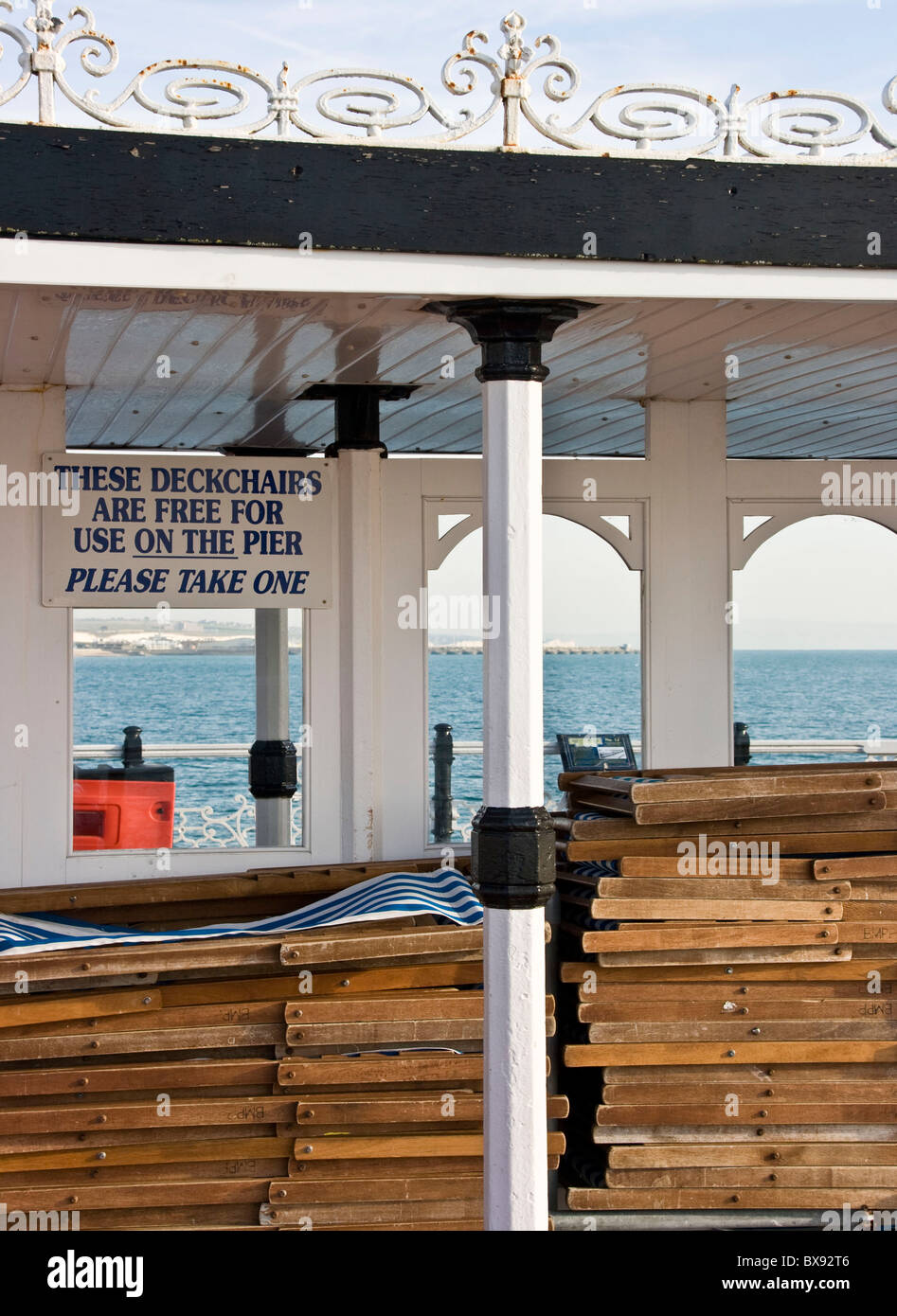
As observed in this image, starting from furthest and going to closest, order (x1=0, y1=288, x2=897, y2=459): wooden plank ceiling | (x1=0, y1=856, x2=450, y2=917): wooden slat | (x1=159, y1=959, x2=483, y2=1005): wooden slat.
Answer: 1. (x1=0, y1=856, x2=450, y2=917): wooden slat
2. (x1=159, y1=959, x2=483, y2=1005): wooden slat
3. (x1=0, y1=288, x2=897, y2=459): wooden plank ceiling

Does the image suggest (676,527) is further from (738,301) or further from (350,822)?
(738,301)

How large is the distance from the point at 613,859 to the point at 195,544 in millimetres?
2469

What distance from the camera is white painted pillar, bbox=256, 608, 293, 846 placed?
7.93 m

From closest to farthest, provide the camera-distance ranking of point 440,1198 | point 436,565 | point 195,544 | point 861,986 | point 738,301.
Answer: point 738,301
point 440,1198
point 861,986
point 195,544
point 436,565

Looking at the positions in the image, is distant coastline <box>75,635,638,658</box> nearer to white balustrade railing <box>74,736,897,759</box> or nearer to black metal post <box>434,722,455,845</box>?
white balustrade railing <box>74,736,897,759</box>

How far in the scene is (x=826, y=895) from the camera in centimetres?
589

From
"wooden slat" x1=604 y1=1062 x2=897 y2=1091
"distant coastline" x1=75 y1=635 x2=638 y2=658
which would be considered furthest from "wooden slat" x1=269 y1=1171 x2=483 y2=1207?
"distant coastline" x1=75 y1=635 x2=638 y2=658

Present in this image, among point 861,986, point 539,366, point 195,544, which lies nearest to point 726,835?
point 861,986

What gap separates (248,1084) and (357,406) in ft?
10.5

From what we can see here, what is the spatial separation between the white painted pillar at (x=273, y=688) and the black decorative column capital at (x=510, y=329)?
351cm

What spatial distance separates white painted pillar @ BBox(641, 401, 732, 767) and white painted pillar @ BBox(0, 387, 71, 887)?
2.86 m

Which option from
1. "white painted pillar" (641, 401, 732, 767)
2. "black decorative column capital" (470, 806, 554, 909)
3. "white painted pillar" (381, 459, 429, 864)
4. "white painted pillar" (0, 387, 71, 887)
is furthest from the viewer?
"white painted pillar" (641, 401, 732, 767)

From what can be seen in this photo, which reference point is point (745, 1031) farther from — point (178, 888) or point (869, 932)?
point (178, 888)

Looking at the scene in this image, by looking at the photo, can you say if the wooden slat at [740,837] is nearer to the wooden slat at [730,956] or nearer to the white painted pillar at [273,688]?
the wooden slat at [730,956]
